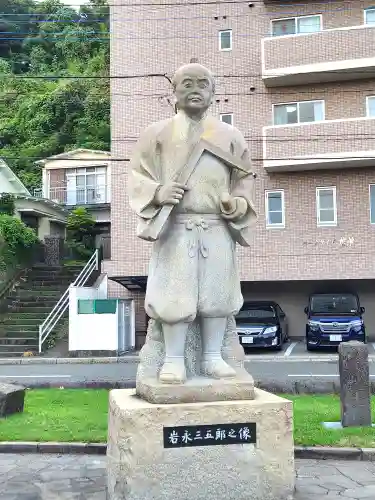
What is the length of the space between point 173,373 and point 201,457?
0.68 m

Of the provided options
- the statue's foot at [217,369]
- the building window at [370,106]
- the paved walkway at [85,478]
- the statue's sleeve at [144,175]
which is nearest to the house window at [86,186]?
the building window at [370,106]

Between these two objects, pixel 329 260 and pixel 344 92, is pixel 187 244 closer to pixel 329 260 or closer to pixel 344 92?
pixel 329 260

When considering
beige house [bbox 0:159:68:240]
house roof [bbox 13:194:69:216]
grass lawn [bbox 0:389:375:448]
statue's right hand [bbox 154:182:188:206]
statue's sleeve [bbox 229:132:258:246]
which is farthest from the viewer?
beige house [bbox 0:159:68:240]

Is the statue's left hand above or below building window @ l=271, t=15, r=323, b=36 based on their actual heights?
below

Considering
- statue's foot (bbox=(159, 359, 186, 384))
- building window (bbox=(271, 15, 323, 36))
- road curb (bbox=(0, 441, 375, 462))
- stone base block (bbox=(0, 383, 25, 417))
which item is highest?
building window (bbox=(271, 15, 323, 36))

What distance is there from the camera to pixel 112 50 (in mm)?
21266

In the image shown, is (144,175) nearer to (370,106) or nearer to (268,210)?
(268,210)

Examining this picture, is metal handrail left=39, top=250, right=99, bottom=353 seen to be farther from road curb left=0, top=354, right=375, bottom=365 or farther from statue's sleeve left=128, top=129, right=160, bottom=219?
statue's sleeve left=128, top=129, right=160, bottom=219

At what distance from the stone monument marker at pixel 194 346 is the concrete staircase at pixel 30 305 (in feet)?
51.1

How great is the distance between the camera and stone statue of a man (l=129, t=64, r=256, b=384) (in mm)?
4777

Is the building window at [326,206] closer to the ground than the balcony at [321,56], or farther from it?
closer to the ground

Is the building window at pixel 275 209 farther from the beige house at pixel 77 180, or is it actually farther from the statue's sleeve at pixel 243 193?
the statue's sleeve at pixel 243 193

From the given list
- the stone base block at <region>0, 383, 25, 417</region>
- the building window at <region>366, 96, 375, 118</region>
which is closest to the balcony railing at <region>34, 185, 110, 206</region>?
the building window at <region>366, 96, 375, 118</region>

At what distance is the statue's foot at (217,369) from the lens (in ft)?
15.7
